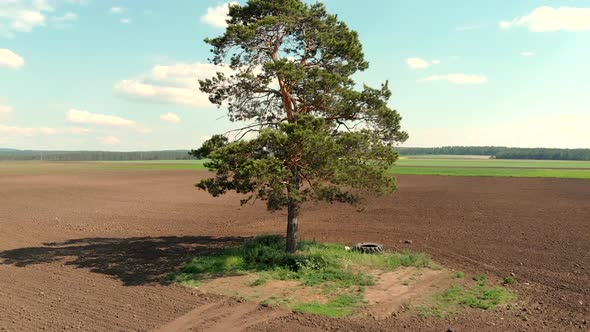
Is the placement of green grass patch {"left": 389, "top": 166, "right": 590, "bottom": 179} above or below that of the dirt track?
above

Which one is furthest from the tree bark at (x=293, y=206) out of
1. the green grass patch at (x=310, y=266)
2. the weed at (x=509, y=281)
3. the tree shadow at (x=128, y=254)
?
the weed at (x=509, y=281)

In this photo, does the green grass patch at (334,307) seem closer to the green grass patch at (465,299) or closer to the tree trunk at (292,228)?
the green grass patch at (465,299)

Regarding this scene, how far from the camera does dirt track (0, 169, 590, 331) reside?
11.9 m

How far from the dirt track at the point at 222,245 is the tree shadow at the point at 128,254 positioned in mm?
80

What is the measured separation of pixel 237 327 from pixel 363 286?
5262mm

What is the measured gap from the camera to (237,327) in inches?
444

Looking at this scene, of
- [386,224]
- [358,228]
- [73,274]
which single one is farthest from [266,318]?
[386,224]

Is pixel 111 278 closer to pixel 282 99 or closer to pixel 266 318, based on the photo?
pixel 266 318

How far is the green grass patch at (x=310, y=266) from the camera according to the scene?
14.7 meters

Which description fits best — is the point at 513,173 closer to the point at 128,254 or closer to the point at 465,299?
the point at 465,299

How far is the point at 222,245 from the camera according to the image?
22.7 metres

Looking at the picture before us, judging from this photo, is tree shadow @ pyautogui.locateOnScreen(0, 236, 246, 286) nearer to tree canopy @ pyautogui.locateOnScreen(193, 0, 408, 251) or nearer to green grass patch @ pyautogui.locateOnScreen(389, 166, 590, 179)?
tree canopy @ pyautogui.locateOnScreen(193, 0, 408, 251)

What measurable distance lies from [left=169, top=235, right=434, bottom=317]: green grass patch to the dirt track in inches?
51.2

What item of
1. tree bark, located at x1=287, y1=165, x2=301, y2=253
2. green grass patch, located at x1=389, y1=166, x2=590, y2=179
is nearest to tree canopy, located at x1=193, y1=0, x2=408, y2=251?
tree bark, located at x1=287, y1=165, x2=301, y2=253
